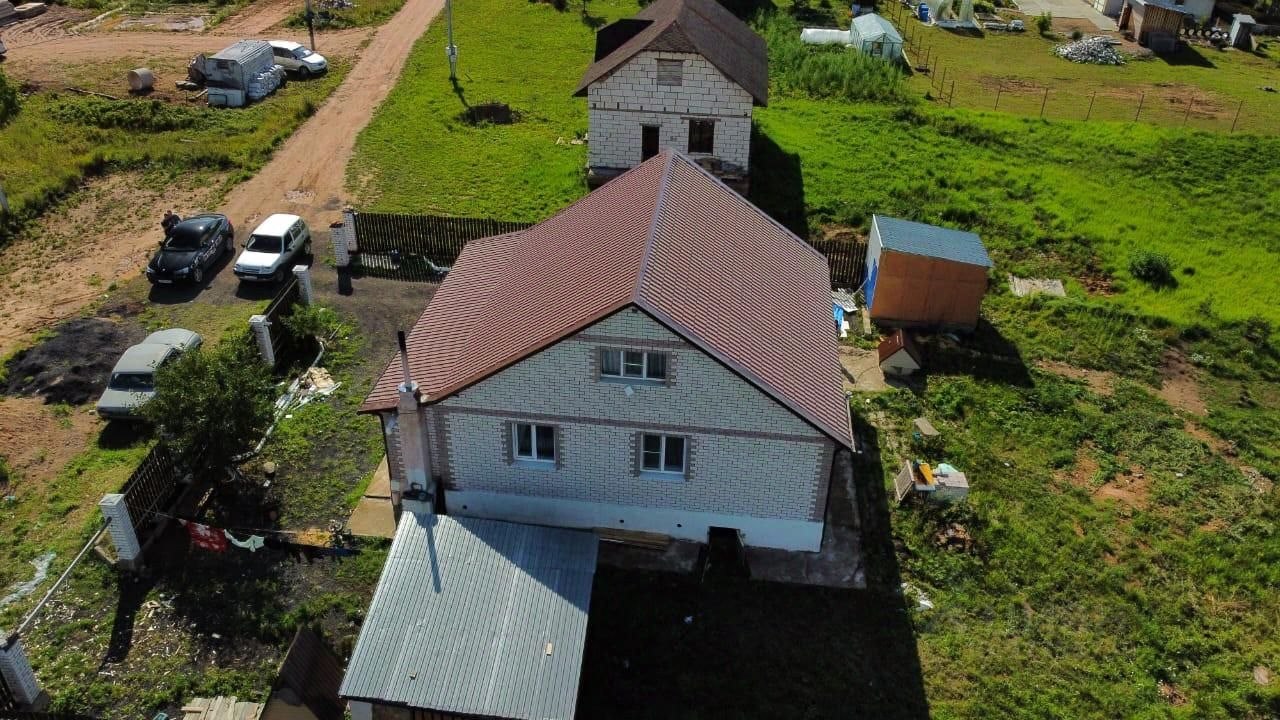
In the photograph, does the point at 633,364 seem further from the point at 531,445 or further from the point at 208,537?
the point at 208,537

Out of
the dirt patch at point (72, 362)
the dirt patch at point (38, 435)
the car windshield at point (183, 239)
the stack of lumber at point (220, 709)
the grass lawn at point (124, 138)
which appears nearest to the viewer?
the stack of lumber at point (220, 709)

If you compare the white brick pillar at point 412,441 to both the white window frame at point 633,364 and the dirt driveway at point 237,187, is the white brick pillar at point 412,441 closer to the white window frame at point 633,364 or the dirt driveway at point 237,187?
the white window frame at point 633,364

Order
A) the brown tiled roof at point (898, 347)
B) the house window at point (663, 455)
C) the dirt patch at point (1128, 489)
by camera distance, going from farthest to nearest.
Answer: the brown tiled roof at point (898, 347)
the dirt patch at point (1128, 489)
the house window at point (663, 455)

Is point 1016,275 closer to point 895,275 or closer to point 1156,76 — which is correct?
point 895,275

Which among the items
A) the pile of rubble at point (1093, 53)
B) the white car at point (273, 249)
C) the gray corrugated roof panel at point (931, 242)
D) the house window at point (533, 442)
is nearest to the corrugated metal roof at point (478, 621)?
the house window at point (533, 442)

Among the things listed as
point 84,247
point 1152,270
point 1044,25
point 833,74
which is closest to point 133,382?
point 84,247
